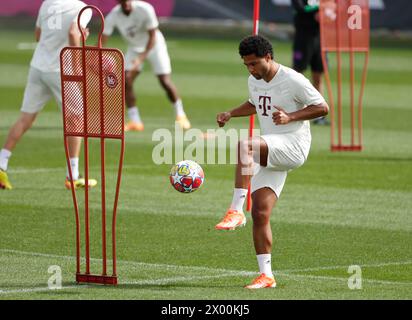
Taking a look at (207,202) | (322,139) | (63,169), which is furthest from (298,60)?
(207,202)

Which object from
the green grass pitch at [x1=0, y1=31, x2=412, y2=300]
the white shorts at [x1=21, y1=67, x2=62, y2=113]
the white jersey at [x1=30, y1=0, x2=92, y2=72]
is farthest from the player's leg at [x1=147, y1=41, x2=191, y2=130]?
the white jersey at [x1=30, y1=0, x2=92, y2=72]

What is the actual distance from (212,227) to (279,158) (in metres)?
2.89

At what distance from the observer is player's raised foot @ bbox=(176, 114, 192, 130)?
69.2 ft

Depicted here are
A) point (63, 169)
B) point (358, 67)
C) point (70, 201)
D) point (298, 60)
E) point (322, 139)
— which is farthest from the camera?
point (358, 67)

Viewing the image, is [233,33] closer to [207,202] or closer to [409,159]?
[409,159]

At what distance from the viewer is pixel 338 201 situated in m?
14.2

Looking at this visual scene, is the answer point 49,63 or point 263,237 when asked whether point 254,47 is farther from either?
point 49,63

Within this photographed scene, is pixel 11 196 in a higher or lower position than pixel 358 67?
lower

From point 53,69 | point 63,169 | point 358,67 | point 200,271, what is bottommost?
point 200,271

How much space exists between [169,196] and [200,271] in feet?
13.6

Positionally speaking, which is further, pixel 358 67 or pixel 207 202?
pixel 358 67

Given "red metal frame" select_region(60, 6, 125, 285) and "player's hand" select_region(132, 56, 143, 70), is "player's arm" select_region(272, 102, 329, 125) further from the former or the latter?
"player's hand" select_region(132, 56, 143, 70)

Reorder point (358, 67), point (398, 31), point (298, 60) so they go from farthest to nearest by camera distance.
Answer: point (398, 31), point (358, 67), point (298, 60)

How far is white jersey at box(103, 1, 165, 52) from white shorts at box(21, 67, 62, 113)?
5.76m
